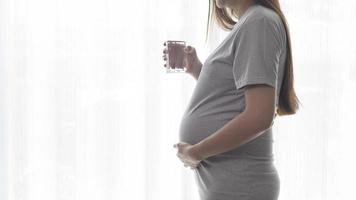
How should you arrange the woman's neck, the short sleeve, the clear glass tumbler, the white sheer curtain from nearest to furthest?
the short sleeve → the woman's neck → the clear glass tumbler → the white sheer curtain

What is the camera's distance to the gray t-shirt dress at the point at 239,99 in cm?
90

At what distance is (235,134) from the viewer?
0.90 m

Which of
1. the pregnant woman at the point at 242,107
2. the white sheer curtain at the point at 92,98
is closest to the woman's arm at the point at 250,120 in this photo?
the pregnant woman at the point at 242,107

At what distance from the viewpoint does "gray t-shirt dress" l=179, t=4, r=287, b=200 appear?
35.4 inches

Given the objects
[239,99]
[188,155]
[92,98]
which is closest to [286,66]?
[239,99]

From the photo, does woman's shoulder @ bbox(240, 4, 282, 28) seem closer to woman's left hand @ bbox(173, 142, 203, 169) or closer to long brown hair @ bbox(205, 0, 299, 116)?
long brown hair @ bbox(205, 0, 299, 116)

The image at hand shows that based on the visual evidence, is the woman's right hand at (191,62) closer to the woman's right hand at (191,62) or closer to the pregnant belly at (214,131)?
the woman's right hand at (191,62)

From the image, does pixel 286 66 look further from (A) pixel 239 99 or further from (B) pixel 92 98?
(B) pixel 92 98

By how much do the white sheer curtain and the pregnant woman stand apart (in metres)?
0.64

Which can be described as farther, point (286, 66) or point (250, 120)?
point (286, 66)

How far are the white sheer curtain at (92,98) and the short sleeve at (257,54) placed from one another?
0.78 m

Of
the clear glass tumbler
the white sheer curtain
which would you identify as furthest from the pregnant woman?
the white sheer curtain

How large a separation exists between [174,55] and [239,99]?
0.31 meters

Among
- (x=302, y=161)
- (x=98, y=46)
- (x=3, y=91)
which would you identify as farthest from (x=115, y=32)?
(x=302, y=161)
